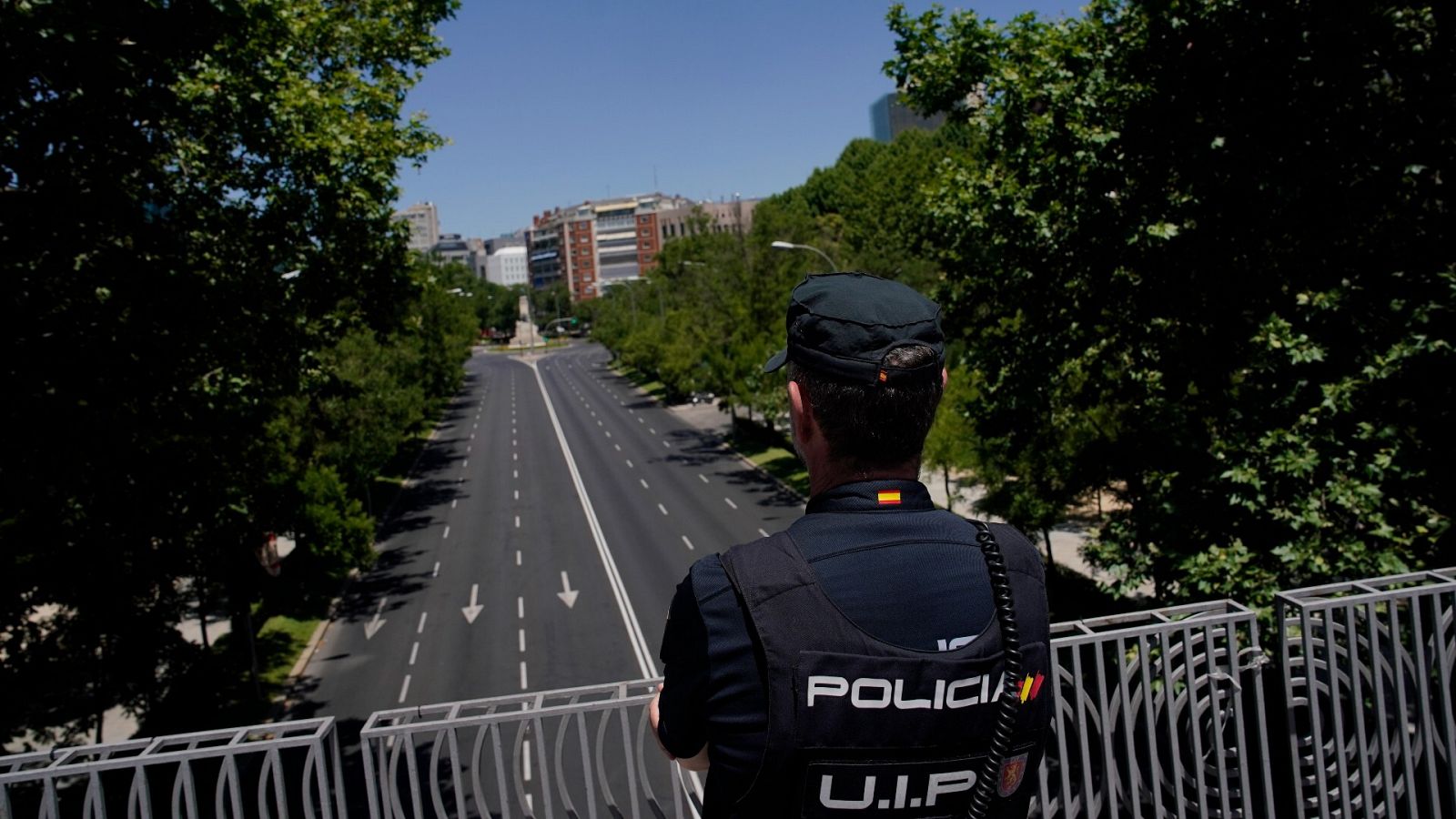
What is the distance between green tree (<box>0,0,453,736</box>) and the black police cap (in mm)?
6124

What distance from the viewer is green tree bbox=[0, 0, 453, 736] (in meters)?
7.27

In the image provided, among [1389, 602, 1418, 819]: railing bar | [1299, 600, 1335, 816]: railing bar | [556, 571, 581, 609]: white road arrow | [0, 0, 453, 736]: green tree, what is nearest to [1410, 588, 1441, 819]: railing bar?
[1389, 602, 1418, 819]: railing bar

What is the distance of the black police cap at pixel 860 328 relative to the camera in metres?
1.95

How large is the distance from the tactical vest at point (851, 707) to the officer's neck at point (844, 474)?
171 mm

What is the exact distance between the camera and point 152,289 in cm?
865

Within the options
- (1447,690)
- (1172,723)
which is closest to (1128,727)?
(1172,723)

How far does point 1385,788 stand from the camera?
402cm

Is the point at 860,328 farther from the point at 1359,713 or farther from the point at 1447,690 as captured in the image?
the point at 1447,690

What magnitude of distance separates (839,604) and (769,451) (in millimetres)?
41059

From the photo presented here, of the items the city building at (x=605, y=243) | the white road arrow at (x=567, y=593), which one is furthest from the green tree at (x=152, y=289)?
the city building at (x=605, y=243)

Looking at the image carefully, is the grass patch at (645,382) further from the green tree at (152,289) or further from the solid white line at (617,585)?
the green tree at (152,289)

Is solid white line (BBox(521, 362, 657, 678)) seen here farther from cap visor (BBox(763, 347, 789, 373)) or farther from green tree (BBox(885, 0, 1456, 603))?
cap visor (BBox(763, 347, 789, 373))

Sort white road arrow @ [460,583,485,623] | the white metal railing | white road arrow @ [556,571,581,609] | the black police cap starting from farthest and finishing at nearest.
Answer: white road arrow @ [556,571,581,609] < white road arrow @ [460,583,485,623] < the white metal railing < the black police cap

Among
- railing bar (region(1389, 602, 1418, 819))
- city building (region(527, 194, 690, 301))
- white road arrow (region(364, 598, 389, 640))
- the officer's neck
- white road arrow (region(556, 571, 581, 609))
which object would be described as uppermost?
city building (region(527, 194, 690, 301))
